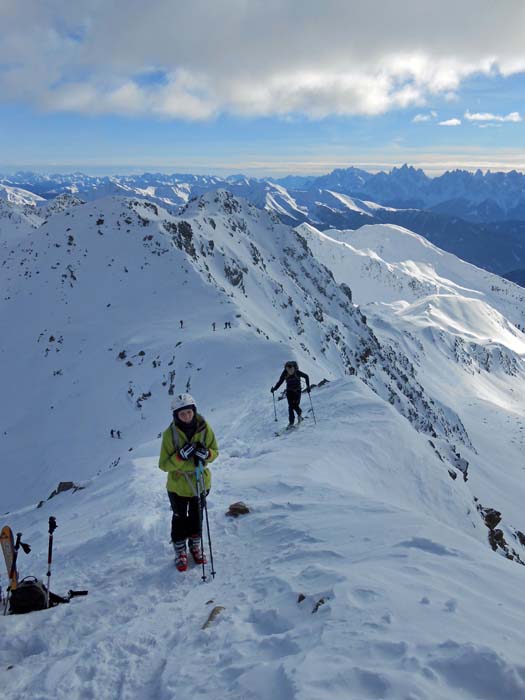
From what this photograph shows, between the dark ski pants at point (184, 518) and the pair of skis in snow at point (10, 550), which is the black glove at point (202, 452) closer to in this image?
the dark ski pants at point (184, 518)

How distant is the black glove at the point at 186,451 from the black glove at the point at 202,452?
88 millimetres

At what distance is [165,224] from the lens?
62.7 m

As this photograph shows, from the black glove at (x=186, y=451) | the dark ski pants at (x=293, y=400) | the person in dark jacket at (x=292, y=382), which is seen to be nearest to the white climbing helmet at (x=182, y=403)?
the black glove at (x=186, y=451)

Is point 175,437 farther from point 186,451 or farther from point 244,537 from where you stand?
point 244,537

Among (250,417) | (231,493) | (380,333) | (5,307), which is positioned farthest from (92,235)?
(380,333)

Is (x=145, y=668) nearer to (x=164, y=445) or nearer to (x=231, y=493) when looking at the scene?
(x=164, y=445)

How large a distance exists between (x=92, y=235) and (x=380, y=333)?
86.2m

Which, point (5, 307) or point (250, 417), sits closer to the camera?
point (250, 417)

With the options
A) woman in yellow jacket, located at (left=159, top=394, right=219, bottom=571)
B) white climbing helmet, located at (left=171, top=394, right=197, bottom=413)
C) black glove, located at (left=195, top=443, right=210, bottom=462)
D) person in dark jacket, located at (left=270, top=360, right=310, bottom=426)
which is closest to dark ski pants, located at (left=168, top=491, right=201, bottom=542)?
woman in yellow jacket, located at (left=159, top=394, right=219, bottom=571)

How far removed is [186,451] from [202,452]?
287 millimetres

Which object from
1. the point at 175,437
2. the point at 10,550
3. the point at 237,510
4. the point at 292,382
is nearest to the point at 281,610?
the point at 175,437

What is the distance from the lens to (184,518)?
8.14m

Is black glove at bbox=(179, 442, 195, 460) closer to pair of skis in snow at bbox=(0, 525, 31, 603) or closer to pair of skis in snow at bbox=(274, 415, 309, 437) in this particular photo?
pair of skis in snow at bbox=(0, 525, 31, 603)

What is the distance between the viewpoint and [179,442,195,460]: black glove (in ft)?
25.4
